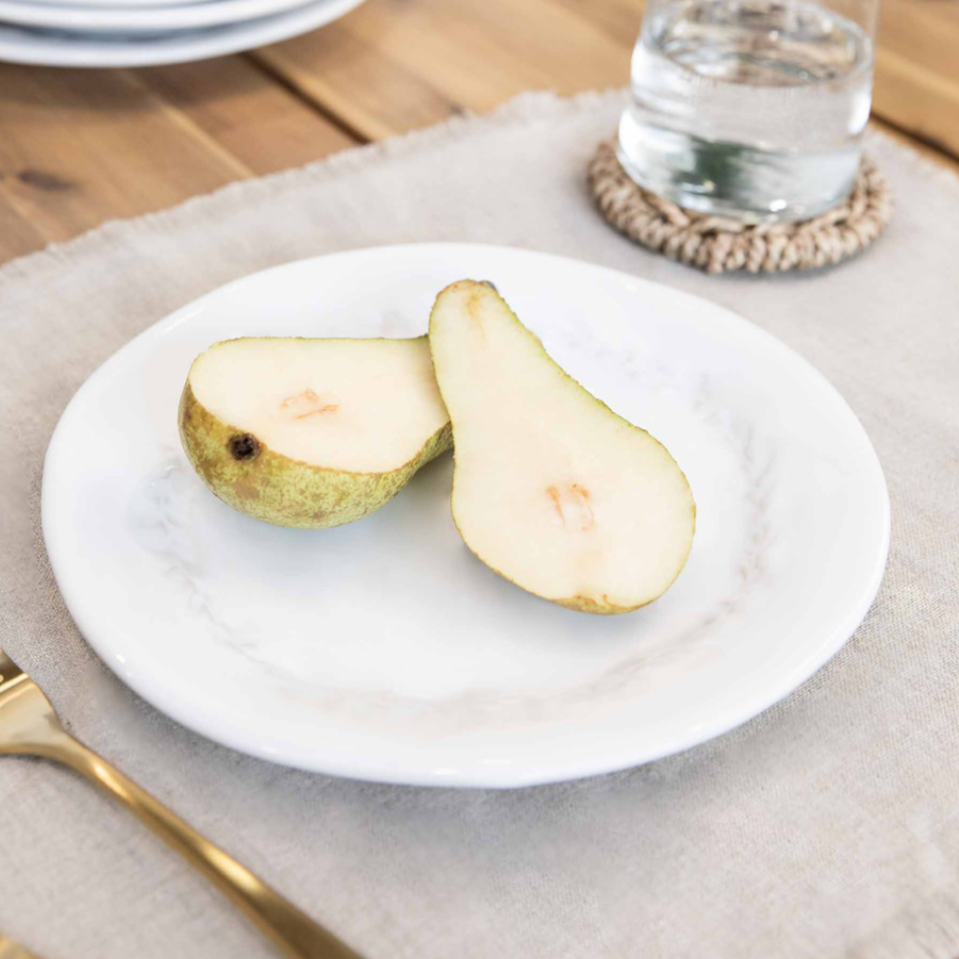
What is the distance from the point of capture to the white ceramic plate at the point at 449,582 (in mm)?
307

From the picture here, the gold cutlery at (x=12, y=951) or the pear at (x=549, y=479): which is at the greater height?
the pear at (x=549, y=479)

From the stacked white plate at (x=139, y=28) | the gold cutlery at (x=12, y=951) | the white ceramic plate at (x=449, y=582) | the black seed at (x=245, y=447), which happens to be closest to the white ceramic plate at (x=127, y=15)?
the stacked white plate at (x=139, y=28)

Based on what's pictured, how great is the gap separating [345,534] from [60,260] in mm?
242

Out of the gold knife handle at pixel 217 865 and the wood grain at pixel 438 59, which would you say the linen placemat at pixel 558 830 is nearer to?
the gold knife handle at pixel 217 865

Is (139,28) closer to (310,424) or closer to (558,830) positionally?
(310,424)

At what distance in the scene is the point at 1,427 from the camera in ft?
1.47

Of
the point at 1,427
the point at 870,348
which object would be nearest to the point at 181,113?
the point at 1,427

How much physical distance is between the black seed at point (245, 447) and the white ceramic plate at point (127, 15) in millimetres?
337

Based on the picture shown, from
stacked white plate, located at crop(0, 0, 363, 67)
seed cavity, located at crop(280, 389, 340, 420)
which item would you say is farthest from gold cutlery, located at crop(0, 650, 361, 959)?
stacked white plate, located at crop(0, 0, 363, 67)

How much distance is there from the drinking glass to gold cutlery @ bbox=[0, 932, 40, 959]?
45 cm

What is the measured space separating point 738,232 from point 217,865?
40 cm

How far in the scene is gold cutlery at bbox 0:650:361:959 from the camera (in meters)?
0.28

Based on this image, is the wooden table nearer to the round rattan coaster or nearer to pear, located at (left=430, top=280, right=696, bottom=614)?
the round rattan coaster

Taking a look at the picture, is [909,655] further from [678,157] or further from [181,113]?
[181,113]
